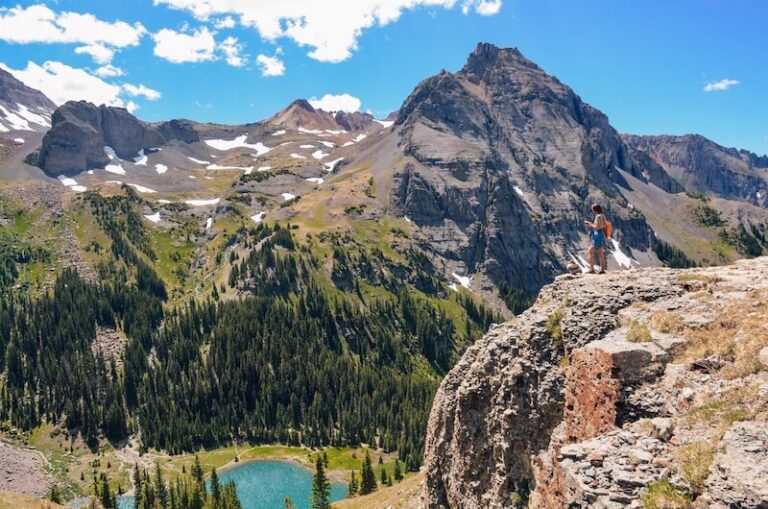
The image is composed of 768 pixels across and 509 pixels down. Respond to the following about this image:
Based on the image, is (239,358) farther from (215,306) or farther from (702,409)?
(702,409)

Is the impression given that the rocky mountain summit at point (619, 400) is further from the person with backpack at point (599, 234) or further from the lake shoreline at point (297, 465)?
the lake shoreline at point (297, 465)

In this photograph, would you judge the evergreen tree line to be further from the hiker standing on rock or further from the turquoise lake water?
the hiker standing on rock

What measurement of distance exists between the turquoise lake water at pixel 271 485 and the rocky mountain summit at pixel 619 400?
91170mm

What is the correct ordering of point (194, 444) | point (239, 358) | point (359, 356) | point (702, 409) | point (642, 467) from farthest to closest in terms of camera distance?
point (359, 356) → point (239, 358) → point (194, 444) → point (702, 409) → point (642, 467)

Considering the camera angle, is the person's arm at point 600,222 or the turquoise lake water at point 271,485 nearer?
the person's arm at point 600,222

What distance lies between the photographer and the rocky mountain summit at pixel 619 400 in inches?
542

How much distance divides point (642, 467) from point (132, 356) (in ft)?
588

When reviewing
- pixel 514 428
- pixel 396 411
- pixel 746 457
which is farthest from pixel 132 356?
pixel 746 457

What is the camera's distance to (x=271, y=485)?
391 ft

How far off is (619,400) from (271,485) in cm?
11610

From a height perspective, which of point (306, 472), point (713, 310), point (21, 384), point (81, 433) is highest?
point (713, 310)

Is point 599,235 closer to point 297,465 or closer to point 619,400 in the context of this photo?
point 619,400

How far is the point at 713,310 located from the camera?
1975cm

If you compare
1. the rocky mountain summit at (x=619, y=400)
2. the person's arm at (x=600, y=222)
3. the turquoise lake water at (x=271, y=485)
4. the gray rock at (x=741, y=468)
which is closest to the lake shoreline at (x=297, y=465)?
the turquoise lake water at (x=271, y=485)
